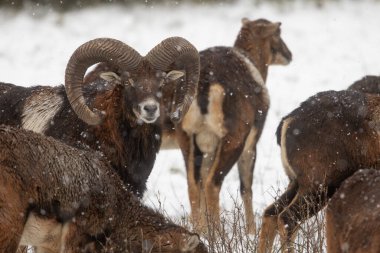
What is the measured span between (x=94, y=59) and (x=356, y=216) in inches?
151

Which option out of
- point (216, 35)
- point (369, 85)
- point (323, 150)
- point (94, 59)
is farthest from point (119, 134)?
point (216, 35)

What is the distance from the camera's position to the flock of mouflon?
6000mm

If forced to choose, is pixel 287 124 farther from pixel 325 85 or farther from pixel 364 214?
pixel 325 85

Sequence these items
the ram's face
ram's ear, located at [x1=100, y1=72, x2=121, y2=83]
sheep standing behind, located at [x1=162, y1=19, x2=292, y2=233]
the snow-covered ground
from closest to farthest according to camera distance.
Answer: the ram's face, ram's ear, located at [x1=100, y1=72, x2=121, y2=83], sheep standing behind, located at [x1=162, y1=19, x2=292, y2=233], the snow-covered ground

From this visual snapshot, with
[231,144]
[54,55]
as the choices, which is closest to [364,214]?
[231,144]

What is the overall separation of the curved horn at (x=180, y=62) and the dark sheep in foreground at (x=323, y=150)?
1.30m

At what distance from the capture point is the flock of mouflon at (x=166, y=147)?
600 centimetres

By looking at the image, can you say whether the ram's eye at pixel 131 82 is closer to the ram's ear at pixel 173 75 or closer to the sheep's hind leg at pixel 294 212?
the ram's ear at pixel 173 75

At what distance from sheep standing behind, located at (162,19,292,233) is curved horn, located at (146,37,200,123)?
145 centimetres

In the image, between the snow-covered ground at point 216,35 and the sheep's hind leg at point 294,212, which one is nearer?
the sheep's hind leg at point 294,212

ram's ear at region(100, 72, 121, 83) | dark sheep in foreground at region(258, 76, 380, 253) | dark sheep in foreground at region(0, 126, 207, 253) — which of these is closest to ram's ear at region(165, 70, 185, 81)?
ram's ear at region(100, 72, 121, 83)

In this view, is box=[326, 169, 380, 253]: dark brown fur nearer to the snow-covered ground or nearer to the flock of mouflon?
the flock of mouflon

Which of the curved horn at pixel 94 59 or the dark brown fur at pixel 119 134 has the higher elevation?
the curved horn at pixel 94 59

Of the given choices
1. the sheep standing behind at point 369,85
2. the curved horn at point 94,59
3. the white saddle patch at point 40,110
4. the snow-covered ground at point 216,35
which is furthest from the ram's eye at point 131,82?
the snow-covered ground at point 216,35
